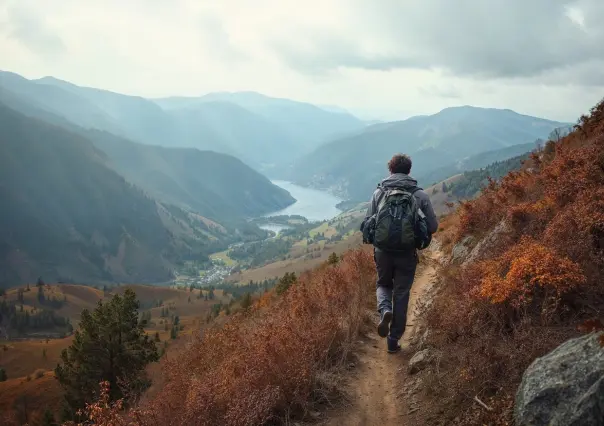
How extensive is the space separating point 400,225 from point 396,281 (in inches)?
41.5

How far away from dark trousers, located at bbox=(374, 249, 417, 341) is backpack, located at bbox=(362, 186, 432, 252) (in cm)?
22

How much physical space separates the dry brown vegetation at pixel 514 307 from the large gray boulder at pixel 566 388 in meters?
0.37

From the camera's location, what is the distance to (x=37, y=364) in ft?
343

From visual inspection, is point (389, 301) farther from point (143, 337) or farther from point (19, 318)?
point (19, 318)

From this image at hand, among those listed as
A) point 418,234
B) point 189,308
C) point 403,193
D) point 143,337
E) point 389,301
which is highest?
point 403,193

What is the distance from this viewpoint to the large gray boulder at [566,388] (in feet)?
10.7

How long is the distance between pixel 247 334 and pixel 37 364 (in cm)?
12371

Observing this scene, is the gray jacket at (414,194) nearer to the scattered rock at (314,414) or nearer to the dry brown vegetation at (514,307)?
the dry brown vegetation at (514,307)

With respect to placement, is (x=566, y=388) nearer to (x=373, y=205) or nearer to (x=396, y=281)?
(x=396, y=281)

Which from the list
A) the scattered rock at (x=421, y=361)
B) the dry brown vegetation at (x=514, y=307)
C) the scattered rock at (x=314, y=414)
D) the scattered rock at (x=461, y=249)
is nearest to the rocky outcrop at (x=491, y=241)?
the dry brown vegetation at (x=514, y=307)

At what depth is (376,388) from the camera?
20.2 ft

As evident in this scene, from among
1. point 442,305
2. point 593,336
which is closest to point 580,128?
point 442,305

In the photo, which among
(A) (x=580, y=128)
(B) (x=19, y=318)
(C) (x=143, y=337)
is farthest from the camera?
(B) (x=19, y=318)

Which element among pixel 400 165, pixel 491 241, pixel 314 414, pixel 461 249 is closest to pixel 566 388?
pixel 314 414
